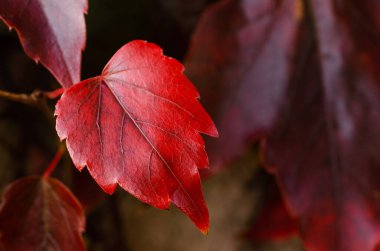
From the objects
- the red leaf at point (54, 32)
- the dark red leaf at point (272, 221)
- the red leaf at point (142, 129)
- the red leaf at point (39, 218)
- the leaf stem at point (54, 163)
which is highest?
the red leaf at point (54, 32)

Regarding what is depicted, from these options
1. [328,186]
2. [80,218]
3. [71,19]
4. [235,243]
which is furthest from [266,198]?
[71,19]

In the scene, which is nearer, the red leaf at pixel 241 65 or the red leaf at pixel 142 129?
the red leaf at pixel 142 129

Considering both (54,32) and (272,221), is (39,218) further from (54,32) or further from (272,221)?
(272,221)

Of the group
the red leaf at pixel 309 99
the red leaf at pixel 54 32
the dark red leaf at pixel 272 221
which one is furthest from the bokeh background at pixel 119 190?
the red leaf at pixel 54 32

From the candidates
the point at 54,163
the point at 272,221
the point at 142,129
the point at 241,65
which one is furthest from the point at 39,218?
the point at 272,221

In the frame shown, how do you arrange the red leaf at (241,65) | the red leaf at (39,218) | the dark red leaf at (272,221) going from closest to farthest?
the red leaf at (39,218) < the red leaf at (241,65) < the dark red leaf at (272,221)

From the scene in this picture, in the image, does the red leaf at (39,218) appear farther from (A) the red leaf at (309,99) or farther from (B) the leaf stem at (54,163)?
(A) the red leaf at (309,99)

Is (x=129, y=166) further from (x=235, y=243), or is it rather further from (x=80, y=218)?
(x=235, y=243)
